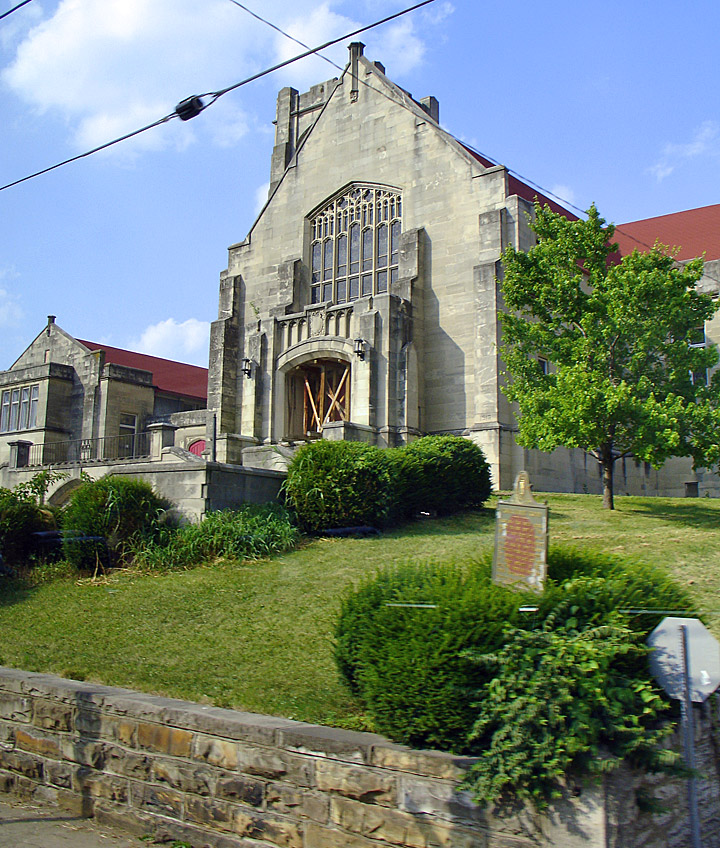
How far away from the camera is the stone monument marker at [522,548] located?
5.88m

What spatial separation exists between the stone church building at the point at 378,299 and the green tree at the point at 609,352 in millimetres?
5530

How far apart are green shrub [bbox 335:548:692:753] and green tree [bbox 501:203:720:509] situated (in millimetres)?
10628

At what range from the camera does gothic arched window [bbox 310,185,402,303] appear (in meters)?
28.4

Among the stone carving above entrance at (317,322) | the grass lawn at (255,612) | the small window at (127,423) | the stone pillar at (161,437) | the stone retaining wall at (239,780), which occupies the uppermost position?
the stone carving above entrance at (317,322)

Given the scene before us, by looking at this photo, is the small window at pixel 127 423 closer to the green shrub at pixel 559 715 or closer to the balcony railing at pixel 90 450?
the balcony railing at pixel 90 450

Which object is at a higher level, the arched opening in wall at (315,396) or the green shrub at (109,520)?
the arched opening in wall at (315,396)

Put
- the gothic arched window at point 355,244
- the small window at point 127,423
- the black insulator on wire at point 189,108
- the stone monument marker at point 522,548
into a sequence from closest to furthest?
1. the stone monument marker at point 522,548
2. the black insulator on wire at point 189,108
3. the gothic arched window at point 355,244
4. the small window at point 127,423

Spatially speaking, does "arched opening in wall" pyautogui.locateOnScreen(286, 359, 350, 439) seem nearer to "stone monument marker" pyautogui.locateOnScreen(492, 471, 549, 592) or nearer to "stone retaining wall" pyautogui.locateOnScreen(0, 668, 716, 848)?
"stone retaining wall" pyautogui.locateOnScreen(0, 668, 716, 848)

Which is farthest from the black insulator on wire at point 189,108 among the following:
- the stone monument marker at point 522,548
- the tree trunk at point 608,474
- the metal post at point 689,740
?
the tree trunk at point 608,474

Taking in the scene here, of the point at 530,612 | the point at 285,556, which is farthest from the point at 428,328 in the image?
the point at 530,612

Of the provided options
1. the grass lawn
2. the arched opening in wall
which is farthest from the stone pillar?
the grass lawn

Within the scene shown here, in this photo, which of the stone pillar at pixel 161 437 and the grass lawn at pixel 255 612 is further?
the stone pillar at pixel 161 437

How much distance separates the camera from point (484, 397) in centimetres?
2453

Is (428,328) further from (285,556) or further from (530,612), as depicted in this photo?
(530,612)
